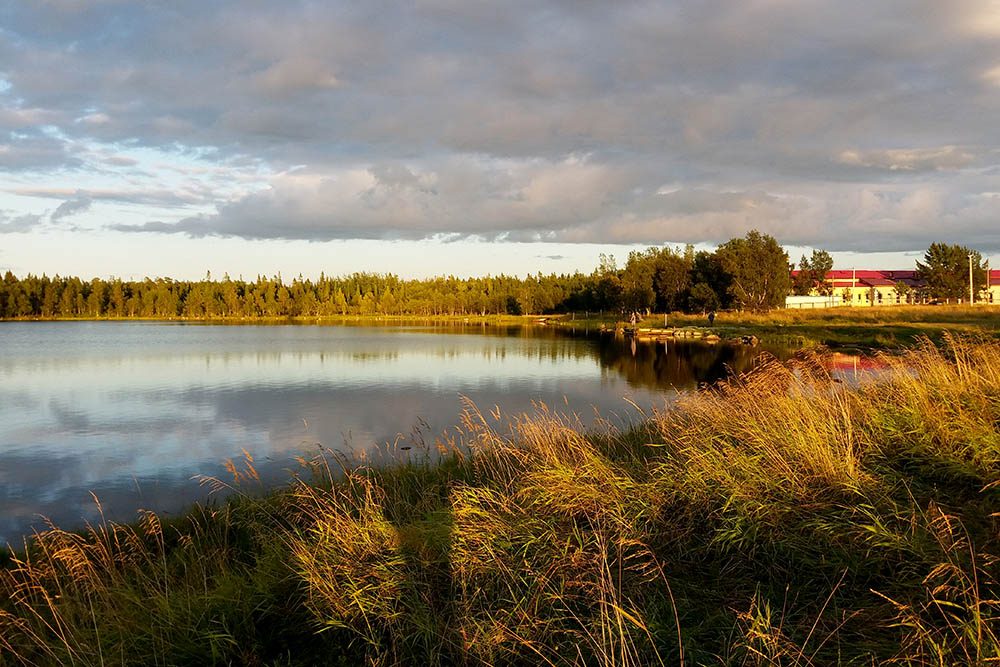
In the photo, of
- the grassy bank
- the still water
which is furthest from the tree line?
the grassy bank

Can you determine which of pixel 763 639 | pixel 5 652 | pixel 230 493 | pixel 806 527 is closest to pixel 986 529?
pixel 806 527

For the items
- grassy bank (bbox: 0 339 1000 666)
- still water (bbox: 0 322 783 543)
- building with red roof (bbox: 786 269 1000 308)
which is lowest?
still water (bbox: 0 322 783 543)

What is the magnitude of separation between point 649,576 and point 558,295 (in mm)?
152820

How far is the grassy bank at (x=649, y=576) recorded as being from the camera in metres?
4.45

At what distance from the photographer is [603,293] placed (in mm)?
120938

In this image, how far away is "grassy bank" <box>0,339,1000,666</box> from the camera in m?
4.45

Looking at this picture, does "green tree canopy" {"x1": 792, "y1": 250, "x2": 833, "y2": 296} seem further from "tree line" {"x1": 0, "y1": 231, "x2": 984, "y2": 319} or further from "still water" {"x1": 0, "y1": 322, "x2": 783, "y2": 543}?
"still water" {"x1": 0, "y1": 322, "x2": 783, "y2": 543}

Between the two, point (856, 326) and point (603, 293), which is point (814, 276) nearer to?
point (603, 293)

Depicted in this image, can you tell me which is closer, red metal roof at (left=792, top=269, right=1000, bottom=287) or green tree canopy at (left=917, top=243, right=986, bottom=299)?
green tree canopy at (left=917, top=243, right=986, bottom=299)

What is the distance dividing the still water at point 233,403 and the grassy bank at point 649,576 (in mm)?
7609

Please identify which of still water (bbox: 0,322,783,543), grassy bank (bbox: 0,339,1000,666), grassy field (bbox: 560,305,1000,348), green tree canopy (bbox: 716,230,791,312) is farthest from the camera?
green tree canopy (bbox: 716,230,791,312)

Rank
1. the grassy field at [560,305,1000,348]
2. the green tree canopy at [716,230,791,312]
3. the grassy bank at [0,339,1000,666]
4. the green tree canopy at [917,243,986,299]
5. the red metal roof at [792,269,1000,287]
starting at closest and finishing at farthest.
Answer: the grassy bank at [0,339,1000,666] → the grassy field at [560,305,1000,348] → the green tree canopy at [716,230,791,312] → the green tree canopy at [917,243,986,299] → the red metal roof at [792,269,1000,287]

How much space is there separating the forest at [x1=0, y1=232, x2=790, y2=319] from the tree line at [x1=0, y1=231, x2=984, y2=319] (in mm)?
162

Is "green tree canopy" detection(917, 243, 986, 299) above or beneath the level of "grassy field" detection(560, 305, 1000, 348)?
above
